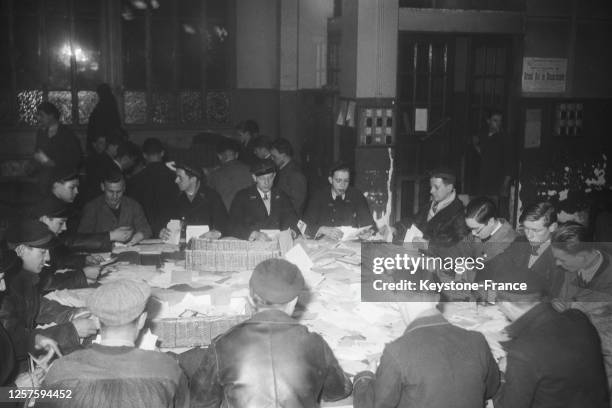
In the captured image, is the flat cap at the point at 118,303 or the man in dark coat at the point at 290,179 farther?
the man in dark coat at the point at 290,179

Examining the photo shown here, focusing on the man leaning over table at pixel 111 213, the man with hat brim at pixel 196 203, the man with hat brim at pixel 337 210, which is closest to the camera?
the man leaning over table at pixel 111 213

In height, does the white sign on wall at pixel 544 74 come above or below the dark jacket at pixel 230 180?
above

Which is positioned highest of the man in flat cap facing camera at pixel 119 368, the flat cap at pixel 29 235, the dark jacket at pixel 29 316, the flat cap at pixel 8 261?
the flat cap at pixel 29 235

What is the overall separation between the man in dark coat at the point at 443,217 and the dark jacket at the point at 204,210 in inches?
65.2

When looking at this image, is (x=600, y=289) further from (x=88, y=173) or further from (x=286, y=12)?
(x=286, y=12)

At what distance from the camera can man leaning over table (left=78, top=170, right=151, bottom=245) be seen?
5.82 m

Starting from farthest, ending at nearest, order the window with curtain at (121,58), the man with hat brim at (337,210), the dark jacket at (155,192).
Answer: the window with curtain at (121,58), the dark jacket at (155,192), the man with hat brim at (337,210)

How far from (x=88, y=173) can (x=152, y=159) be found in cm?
81

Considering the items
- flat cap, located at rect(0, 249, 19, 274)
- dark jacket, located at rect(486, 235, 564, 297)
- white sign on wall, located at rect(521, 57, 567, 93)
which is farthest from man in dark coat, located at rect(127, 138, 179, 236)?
white sign on wall, located at rect(521, 57, 567, 93)

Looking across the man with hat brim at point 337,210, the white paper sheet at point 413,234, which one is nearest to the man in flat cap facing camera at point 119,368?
the white paper sheet at point 413,234

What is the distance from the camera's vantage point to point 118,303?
273 cm

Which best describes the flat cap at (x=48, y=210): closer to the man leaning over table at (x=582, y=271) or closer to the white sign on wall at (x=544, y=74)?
the man leaning over table at (x=582, y=271)

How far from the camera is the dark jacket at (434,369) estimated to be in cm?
268

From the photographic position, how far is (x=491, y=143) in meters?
8.59
